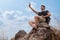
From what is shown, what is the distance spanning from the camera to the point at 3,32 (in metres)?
11.0

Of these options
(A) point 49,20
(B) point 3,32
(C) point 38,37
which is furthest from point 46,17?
(B) point 3,32

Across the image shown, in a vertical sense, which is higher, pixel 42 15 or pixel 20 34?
pixel 42 15

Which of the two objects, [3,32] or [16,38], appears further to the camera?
[16,38]

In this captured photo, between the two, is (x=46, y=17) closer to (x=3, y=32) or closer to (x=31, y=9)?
(x=31, y=9)

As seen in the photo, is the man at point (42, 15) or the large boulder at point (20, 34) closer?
the man at point (42, 15)

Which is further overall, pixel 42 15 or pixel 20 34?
pixel 20 34

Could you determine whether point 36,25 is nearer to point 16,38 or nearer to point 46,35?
point 46,35

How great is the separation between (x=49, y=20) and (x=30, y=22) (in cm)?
79

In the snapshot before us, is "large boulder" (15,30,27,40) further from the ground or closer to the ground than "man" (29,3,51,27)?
closer to the ground

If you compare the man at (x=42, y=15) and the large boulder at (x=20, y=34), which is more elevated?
the man at (x=42, y=15)

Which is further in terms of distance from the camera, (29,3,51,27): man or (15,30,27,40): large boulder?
(15,30,27,40): large boulder

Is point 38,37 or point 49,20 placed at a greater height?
point 49,20

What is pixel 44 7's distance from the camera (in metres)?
10.4

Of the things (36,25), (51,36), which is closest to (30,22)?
(36,25)
